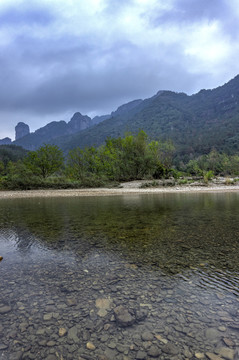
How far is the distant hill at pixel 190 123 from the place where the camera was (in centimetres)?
11106

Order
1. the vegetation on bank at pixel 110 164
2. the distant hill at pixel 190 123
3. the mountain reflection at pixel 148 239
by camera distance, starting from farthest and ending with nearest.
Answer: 1. the distant hill at pixel 190 123
2. the vegetation on bank at pixel 110 164
3. the mountain reflection at pixel 148 239

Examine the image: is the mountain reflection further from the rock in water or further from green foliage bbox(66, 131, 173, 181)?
green foliage bbox(66, 131, 173, 181)

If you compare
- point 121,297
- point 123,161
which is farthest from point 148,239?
point 123,161

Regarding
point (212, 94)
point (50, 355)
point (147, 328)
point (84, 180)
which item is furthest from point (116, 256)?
point (212, 94)

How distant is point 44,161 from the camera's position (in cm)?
3781

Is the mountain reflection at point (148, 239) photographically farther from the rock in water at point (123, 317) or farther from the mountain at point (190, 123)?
the mountain at point (190, 123)

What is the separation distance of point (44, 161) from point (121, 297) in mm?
37667

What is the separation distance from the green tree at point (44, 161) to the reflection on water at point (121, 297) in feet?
109

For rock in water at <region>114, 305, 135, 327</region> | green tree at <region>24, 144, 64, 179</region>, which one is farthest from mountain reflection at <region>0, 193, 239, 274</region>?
green tree at <region>24, 144, 64, 179</region>

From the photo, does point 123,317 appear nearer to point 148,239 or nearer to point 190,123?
point 148,239

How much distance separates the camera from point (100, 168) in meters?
39.1

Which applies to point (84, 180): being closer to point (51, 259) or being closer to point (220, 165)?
point (51, 259)

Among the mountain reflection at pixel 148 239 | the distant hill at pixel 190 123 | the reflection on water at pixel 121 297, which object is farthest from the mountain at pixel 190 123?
the reflection on water at pixel 121 297

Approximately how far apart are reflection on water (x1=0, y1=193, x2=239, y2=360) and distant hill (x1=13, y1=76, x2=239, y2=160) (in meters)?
98.3
